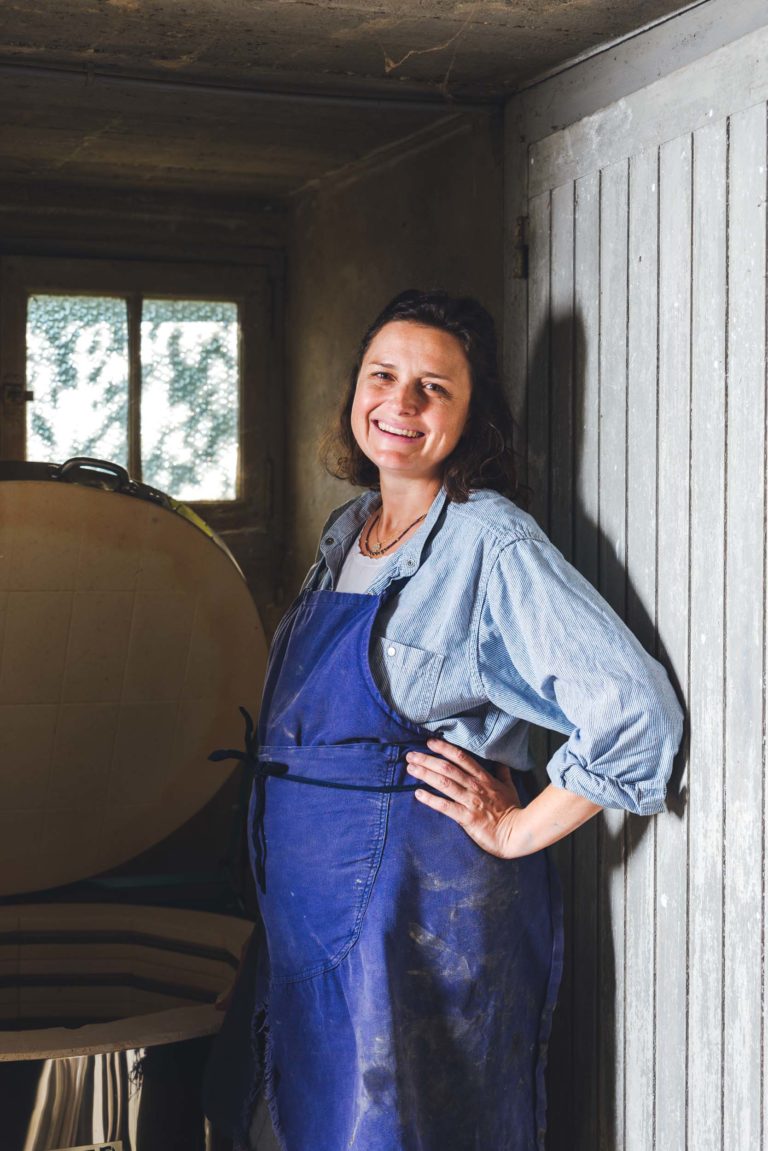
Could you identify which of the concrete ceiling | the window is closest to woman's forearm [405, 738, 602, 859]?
the concrete ceiling

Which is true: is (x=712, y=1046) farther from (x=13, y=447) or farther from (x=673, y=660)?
(x=13, y=447)

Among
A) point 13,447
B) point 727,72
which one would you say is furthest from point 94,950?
point 727,72

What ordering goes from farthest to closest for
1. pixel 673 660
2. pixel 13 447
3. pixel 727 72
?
pixel 13 447
pixel 673 660
pixel 727 72

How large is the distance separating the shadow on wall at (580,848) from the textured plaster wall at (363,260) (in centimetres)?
53

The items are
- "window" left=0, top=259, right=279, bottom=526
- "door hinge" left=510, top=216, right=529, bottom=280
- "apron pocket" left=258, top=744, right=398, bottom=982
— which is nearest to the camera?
"apron pocket" left=258, top=744, right=398, bottom=982

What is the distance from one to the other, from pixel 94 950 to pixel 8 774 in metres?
0.46

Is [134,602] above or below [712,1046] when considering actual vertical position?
above

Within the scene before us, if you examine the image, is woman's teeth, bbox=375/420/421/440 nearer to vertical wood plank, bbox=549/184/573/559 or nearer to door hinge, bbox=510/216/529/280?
vertical wood plank, bbox=549/184/573/559

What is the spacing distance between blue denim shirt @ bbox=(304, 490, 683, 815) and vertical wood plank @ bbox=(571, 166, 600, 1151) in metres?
0.25

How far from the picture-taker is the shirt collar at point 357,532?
212cm

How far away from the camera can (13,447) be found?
14.4 feet

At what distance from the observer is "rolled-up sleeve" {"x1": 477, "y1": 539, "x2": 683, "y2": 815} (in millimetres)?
1906

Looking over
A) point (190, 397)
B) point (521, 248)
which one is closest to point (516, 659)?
point (521, 248)

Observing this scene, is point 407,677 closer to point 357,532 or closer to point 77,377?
point 357,532
